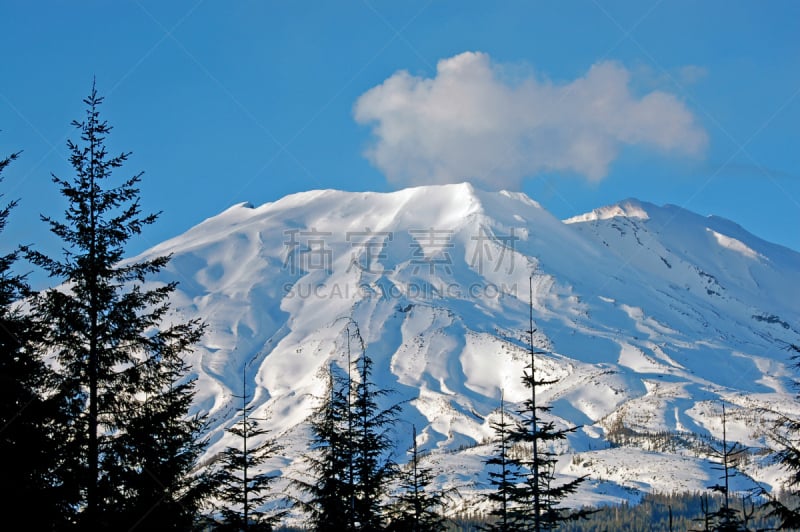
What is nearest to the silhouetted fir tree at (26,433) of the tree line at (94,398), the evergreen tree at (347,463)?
the tree line at (94,398)

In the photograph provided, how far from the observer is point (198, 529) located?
23.1m

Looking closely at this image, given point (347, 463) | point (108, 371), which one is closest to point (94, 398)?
point (108, 371)

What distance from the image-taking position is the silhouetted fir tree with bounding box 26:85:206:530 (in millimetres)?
20781

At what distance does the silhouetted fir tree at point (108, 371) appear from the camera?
68.2 ft

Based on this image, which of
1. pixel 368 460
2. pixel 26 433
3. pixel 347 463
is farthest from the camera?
pixel 368 460

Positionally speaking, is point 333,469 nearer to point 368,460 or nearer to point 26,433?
point 368,460

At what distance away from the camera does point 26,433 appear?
20.1 meters

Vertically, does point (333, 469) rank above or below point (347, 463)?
below

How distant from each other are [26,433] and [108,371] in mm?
2401

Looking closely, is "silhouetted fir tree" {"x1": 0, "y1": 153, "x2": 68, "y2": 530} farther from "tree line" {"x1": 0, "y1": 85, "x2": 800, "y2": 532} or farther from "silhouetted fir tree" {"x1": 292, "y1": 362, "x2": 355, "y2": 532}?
"silhouetted fir tree" {"x1": 292, "y1": 362, "x2": 355, "y2": 532}

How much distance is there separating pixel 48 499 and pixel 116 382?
10.5 ft

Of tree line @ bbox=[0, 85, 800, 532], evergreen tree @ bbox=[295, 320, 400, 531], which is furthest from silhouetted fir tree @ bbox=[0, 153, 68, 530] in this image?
evergreen tree @ bbox=[295, 320, 400, 531]

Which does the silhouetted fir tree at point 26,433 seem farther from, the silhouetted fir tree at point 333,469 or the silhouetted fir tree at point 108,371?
the silhouetted fir tree at point 333,469

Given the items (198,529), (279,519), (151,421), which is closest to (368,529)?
(279,519)
